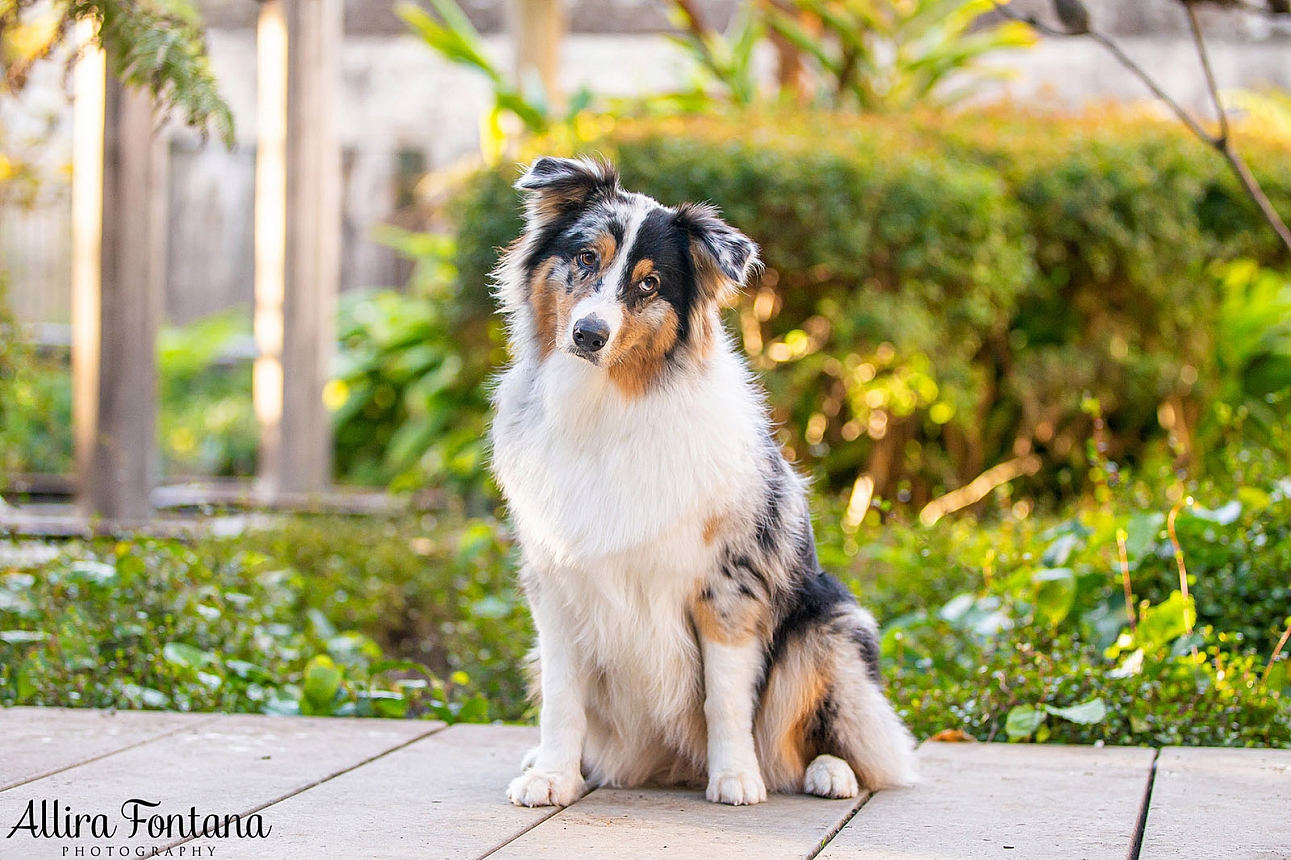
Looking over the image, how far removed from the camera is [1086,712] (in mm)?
3705

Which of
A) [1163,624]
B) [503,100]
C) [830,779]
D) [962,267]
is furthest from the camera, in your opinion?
[503,100]

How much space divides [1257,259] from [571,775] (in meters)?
7.14

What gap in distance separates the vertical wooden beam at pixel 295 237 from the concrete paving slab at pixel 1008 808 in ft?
18.0

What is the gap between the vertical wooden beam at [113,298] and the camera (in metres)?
6.21

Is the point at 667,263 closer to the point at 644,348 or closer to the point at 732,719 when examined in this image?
the point at 644,348

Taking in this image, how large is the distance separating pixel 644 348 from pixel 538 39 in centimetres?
743

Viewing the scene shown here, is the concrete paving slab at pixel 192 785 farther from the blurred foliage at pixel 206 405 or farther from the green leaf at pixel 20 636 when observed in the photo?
the blurred foliage at pixel 206 405

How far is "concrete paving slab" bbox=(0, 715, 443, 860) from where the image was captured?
99.0 inches

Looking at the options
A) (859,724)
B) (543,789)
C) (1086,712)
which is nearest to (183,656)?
(543,789)

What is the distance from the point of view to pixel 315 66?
7992 millimetres

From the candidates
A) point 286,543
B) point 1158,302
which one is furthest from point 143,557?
point 1158,302

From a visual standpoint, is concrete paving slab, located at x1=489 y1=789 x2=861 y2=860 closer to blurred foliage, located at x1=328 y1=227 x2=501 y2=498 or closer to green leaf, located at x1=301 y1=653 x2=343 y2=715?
green leaf, located at x1=301 y1=653 x2=343 y2=715

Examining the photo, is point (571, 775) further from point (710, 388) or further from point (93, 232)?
point (93, 232)

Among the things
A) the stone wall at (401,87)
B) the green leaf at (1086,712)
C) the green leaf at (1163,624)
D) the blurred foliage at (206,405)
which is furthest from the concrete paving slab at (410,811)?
the stone wall at (401,87)
